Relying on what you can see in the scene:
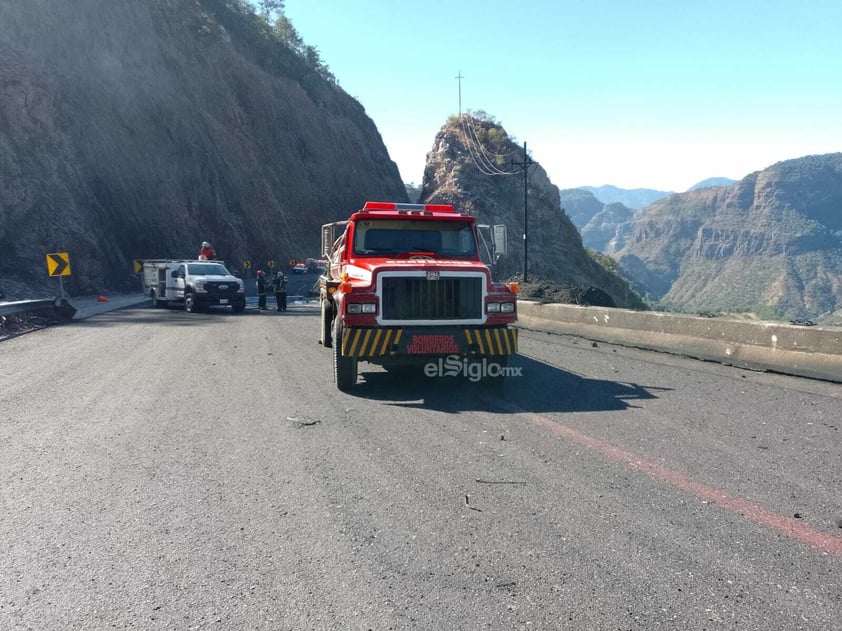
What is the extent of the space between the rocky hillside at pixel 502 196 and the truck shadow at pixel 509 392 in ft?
194

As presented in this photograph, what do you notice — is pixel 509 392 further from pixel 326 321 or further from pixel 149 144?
pixel 149 144

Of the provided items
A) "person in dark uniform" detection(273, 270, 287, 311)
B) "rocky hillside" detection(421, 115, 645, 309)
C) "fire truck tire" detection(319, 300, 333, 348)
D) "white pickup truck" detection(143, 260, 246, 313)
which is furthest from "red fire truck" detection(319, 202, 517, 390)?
"rocky hillside" detection(421, 115, 645, 309)

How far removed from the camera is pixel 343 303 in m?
8.40

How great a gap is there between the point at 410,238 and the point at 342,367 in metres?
2.45

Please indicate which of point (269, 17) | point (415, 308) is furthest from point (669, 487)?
point (269, 17)

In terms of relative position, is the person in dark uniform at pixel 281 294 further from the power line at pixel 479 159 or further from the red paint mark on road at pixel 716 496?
the power line at pixel 479 159

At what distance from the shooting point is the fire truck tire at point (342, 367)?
863 cm

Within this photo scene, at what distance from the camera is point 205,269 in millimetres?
24516

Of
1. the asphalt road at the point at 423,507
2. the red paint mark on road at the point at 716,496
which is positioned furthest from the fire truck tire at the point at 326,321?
the red paint mark on road at the point at 716,496

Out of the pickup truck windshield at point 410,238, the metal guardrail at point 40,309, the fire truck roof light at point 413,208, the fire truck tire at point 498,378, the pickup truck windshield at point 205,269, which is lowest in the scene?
the fire truck tire at point 498,378

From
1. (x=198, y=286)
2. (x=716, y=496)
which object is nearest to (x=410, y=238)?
(x=716, y=496)

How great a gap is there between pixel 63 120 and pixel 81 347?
30.9 metres

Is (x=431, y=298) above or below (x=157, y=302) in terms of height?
above

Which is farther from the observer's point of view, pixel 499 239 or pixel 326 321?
pixel 326 321
